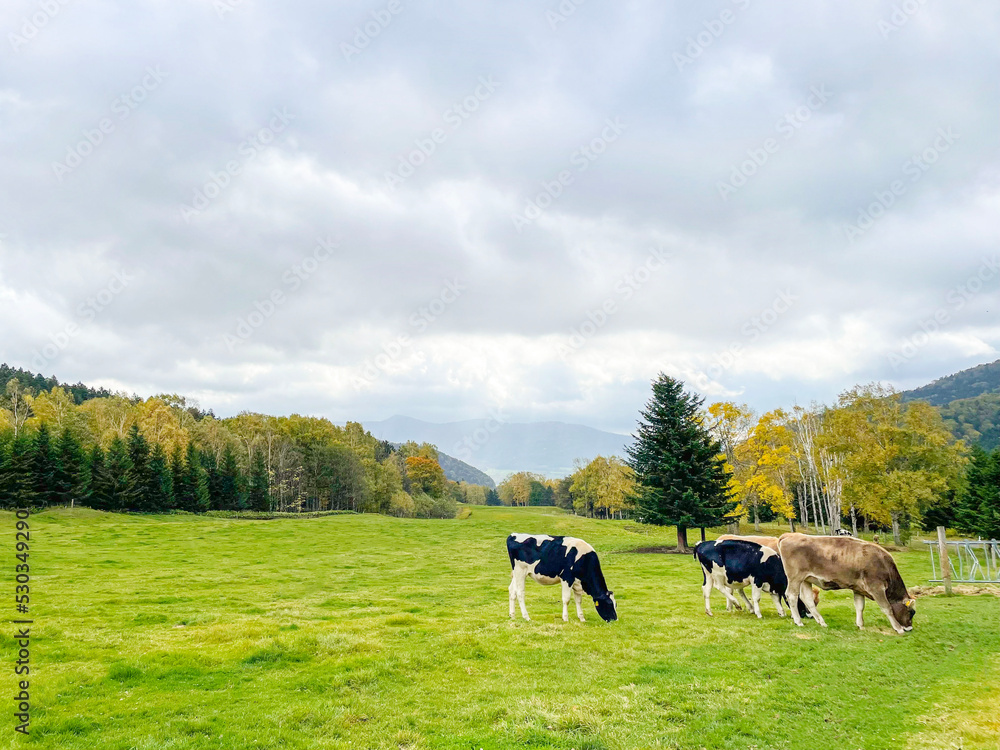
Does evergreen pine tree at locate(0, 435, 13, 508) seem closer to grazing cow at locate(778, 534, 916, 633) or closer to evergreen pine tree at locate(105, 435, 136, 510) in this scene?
evergreen pine tree at locate(105, 435, 136, 510)

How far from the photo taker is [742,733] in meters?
8.42

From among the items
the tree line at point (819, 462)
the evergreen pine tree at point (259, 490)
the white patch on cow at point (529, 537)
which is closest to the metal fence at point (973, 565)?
the tree line at point (819, 462)

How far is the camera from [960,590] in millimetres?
20484

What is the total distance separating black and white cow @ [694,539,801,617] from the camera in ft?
54.8

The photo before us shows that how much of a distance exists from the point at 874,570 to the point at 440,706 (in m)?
13.1

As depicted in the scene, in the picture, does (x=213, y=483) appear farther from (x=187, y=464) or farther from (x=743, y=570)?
(x=743, y=570)

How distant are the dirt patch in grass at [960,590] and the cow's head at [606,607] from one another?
1301 cm

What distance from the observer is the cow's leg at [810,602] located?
15505 mm

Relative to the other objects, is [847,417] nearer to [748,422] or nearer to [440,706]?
[748,422]

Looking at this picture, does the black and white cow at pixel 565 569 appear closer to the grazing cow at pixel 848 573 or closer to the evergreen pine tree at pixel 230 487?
the grazing cow at pixel 848 573

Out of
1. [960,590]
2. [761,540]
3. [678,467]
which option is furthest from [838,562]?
[678,467]

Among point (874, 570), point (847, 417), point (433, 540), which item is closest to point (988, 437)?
point (847, 417)

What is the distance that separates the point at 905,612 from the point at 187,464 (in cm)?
7740

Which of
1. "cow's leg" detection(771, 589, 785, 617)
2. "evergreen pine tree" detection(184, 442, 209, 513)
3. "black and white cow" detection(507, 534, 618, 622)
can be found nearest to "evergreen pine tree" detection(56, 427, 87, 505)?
"evergreen pine tree" detection(184, 442, 209, 513)
